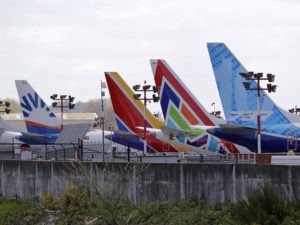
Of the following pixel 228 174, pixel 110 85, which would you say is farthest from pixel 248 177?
pixel 110 85

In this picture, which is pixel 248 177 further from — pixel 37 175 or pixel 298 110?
pixel 298 110

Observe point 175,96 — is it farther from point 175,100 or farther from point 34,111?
point 34,111

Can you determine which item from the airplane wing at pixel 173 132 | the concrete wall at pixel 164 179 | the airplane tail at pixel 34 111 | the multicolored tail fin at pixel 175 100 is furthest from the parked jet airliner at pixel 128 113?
the concrete wall at pixel 164 179

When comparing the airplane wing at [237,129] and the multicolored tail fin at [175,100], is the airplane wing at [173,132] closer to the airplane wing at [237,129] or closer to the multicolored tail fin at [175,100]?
the multicolored tail fin at [175,100]

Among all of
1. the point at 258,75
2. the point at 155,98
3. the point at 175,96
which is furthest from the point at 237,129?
the point at 155,98

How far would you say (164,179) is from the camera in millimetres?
26938

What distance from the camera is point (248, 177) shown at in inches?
930

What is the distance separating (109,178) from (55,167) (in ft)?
16.1

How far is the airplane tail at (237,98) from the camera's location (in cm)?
5784

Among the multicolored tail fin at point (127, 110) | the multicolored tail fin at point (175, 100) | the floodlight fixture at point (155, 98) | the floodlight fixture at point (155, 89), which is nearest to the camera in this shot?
the multicolored tail fin at point (175, 100)

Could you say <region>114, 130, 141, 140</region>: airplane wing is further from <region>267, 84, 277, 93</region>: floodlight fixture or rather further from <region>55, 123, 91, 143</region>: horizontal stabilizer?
<region>267, 84, 277, 93</region>: floodlight fixture

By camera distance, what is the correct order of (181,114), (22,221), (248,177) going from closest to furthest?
(248,177) < (22,221) < (181,114)

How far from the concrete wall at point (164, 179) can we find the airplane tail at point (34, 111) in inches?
2046

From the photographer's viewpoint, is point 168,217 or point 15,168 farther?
point 15,168
